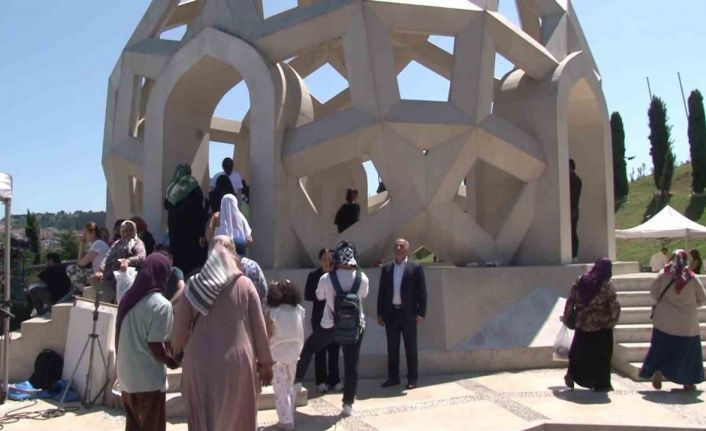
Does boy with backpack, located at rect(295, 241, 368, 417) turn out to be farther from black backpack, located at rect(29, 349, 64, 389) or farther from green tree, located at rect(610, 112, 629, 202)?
green tree, located at rect(610, 112, 629, 202)

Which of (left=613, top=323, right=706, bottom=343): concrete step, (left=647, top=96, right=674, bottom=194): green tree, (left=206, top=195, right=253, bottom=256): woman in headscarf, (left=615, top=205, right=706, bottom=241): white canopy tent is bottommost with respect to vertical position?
(left=613, top=323, right=706, bottom=343): concrete step

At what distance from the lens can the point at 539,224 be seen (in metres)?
11.1

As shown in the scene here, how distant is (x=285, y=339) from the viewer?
240 inches

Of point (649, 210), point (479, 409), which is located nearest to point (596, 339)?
point (479, 409)

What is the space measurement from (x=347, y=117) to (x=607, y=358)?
4.72 m

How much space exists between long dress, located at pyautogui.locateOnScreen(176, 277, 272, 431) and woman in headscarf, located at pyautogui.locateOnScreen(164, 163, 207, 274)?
4.64 m

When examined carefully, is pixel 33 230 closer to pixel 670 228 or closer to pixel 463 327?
pixel 670 228

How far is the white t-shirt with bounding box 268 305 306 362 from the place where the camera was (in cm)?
606

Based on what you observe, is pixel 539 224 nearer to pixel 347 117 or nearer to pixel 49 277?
pixel 347 117

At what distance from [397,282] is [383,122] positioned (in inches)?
106

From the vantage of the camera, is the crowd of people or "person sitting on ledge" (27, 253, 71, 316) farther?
"person sitting on ledge" (27, 253, 71, 316)

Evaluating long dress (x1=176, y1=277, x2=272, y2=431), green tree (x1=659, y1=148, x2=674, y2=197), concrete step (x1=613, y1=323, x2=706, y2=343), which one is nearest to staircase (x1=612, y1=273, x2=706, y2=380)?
concrete step (x1=613, y1=323, x2=706, y2=343)

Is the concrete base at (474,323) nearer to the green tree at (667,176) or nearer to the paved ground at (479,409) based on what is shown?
the paved ground at (479,409)

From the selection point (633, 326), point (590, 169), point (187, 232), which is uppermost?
point (590, 169)
